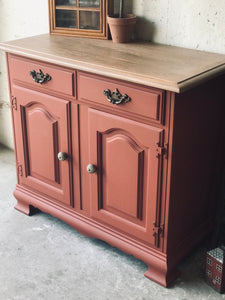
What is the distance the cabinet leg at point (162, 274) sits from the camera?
6.57 ft

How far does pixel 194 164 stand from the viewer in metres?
1.99

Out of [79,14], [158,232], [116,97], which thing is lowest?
[158,232]

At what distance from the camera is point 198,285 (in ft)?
6.71

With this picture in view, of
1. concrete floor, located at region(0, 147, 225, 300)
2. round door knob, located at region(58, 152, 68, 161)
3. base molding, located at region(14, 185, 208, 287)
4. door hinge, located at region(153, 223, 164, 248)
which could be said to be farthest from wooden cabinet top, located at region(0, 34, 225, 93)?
concrete floor, located at region(0, 147, 225, 300)

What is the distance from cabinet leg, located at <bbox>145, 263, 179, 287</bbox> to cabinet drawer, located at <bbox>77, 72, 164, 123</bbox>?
68cm

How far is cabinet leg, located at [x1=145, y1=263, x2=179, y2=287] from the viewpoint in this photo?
200 cm

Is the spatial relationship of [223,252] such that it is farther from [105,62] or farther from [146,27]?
[146,27]

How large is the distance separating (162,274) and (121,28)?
116 cm

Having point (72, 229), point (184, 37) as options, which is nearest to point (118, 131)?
point (184, 37)

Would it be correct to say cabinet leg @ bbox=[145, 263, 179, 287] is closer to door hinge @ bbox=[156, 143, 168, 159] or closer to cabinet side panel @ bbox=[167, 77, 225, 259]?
cabinet side panel @ bbox=[167, 77, 225, 259]

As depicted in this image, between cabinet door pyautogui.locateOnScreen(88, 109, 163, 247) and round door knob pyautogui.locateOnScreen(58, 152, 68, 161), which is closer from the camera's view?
cabinet door pyautogui.locateOnScreen(88, 109, 163, 247)

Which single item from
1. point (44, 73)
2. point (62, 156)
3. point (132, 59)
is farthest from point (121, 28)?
point (62, 156)

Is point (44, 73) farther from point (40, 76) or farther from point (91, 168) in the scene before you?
point (91, 168)

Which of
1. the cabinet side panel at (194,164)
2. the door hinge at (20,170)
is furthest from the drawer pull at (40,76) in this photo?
the cabinet side panel at (194,164)
